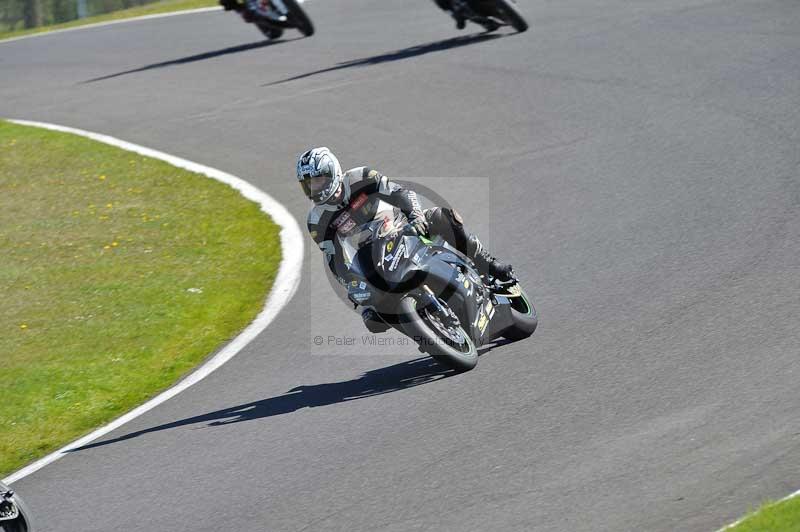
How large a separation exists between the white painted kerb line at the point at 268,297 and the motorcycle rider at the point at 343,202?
1.77 meters

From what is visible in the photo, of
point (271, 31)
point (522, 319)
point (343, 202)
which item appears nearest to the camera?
point (343, 202)

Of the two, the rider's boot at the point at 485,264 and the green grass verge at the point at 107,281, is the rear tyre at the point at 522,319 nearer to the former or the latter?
the rider's boot at the point at 485,264

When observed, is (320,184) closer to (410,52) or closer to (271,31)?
(410,52)

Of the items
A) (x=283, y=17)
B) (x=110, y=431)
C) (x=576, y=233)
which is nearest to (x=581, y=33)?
(x=283, y=17)

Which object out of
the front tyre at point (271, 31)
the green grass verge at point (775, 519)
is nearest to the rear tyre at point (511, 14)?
the front tyre at point (271, 31)

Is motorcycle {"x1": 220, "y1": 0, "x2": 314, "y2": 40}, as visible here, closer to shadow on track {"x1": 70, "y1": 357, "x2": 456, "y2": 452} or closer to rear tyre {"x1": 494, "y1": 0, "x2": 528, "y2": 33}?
rear tyre {"x1": 494, "y1": 0, "x2": 528, "y2": 33}

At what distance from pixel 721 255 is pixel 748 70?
6.59 meters

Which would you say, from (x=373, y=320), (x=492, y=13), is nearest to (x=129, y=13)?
(x=492, y=13)

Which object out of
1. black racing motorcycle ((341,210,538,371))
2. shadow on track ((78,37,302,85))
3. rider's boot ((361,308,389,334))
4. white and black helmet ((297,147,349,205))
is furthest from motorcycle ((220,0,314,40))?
rider's boot ((361,308,389,334))

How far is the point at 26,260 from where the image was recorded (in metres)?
13.4

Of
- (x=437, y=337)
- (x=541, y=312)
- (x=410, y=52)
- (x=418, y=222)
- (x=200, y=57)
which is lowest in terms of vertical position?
(x=200, y=57)

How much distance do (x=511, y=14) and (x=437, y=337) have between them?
1246 cm

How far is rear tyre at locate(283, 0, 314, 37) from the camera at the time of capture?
22359 mm

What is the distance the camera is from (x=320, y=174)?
8234mm
